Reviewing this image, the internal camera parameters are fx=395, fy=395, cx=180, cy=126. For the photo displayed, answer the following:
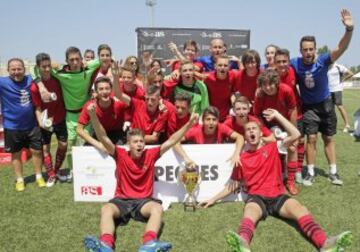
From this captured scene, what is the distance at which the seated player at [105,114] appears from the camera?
18.1 feet

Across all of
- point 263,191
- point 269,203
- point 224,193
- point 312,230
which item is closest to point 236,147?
point 224,193

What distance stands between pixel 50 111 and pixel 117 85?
5.03 feet

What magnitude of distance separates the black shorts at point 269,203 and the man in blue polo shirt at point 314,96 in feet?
5.36

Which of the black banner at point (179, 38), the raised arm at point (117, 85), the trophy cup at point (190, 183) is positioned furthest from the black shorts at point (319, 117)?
the black banner at point (179, 38)

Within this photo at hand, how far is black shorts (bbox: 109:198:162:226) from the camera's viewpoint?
459 cm

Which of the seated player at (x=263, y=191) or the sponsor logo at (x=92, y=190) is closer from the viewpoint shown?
the seated player at (x=263, y=191)

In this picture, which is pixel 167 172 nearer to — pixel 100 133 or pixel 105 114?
pixel 100 133

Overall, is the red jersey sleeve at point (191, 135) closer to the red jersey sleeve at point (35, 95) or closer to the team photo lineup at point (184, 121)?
the team photo lineup at point (184, 121)

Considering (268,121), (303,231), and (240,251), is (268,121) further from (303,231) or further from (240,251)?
(240,251)

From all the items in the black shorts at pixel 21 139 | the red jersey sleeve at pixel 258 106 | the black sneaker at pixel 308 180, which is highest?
the red jersey sleeve at pixel 258 106

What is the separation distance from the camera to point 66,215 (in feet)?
16.4

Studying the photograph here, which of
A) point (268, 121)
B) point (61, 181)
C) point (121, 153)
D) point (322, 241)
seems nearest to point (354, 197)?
point (268, 121)

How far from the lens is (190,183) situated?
5.08 m

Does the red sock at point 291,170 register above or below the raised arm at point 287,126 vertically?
below
